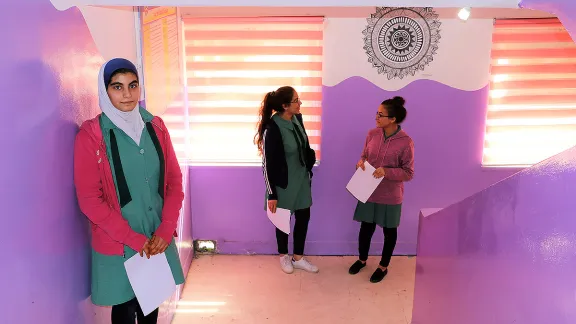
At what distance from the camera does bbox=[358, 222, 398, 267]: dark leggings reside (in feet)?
15.1

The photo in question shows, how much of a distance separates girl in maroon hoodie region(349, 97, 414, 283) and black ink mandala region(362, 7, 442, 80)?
597 mm

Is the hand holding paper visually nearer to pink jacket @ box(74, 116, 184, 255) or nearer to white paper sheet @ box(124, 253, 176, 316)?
white paper sheet @ box(124, 253, 176, 316)

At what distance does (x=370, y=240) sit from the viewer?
480 cm

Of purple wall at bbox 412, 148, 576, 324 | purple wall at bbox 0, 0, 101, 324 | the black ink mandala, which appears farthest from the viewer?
the black ink mandala

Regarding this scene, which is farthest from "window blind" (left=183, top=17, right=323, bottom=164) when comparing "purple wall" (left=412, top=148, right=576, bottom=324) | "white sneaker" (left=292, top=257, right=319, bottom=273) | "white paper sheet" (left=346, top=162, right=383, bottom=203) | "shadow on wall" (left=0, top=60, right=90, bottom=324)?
"shadow on wall" (left=0, top=60, right=90, bottom=324)

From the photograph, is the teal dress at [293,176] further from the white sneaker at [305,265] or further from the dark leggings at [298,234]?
the white sneaker at [305,265]

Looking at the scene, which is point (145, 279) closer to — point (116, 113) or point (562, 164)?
point (116, 113)

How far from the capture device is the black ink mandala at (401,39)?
14.9 feet

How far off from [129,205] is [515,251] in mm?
1555

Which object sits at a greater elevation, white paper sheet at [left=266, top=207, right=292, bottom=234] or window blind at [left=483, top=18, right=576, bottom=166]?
window blind at [left=483, top=18, right=576, bottom=166]

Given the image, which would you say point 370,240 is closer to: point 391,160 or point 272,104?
point 391,160

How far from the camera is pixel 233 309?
427 centimetres

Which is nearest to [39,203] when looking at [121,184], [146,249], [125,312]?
[121,184]

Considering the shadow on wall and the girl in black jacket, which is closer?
the shadow on wall
